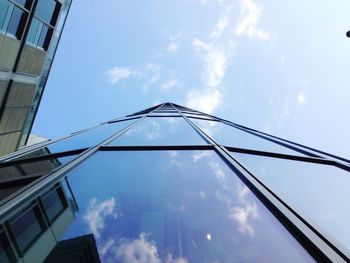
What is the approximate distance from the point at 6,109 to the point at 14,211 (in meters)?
15.3

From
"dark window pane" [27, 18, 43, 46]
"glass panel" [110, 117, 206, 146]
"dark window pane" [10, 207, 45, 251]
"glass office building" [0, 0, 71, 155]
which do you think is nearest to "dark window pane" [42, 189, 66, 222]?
"dark window pane" [10, 207, 45, 251]

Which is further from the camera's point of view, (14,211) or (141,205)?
(141,205)

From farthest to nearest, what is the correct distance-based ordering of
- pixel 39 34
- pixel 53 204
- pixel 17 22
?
pixel 39 34, pixel 17 22, pixel 53 204

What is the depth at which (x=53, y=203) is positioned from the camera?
10.1 ft

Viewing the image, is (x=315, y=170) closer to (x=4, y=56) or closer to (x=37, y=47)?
(x=4, y=56)

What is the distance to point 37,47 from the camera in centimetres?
1756

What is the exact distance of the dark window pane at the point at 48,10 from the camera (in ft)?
54.5

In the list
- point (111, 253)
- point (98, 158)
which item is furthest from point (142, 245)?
point (98, 158)

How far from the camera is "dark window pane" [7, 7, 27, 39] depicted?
14.1 m

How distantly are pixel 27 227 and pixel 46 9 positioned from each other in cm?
1799

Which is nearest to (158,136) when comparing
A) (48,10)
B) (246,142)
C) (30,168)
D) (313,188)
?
(246,142)

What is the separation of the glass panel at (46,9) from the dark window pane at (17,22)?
1418 millimetres

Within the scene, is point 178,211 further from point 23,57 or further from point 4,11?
point 23,57

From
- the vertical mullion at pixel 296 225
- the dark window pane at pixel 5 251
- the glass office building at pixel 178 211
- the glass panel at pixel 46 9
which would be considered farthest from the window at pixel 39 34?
the vertical mullion at pixel 296 225
